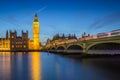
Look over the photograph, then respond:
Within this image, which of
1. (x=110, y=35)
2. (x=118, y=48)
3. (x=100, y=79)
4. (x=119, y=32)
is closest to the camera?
(x=100, y=79)

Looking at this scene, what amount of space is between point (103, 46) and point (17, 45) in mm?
120435

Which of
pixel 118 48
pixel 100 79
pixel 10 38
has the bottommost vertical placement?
pixel 100 79

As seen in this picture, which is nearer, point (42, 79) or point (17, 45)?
point (42, 79)

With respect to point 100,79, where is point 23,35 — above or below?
above

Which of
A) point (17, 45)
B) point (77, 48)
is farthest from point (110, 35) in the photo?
point (17, 45)

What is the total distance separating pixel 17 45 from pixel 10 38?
30.8 feet

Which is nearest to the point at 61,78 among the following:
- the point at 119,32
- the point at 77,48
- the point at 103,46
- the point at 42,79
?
the point at 42,79

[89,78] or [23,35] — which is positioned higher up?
[23,35]

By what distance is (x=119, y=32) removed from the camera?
4178cm

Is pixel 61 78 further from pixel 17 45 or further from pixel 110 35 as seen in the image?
pixel 17 45

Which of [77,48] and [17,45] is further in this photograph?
[17,45]

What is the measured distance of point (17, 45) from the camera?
580ft

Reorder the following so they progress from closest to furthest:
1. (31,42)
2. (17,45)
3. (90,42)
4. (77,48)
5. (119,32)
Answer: (119,32), (90,42), (77,48), (17,45), (31,42)

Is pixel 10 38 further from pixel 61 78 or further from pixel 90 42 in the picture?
pixel 61 78
